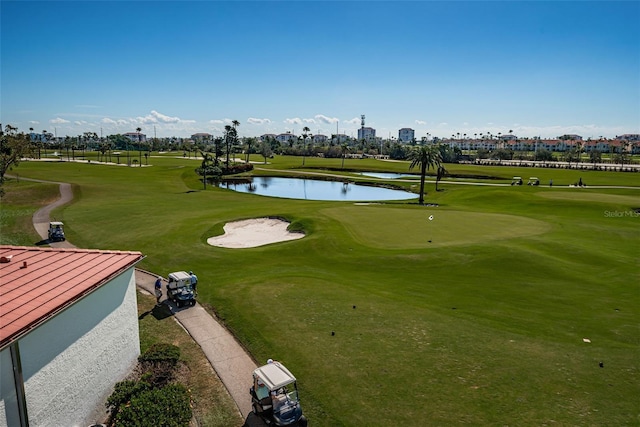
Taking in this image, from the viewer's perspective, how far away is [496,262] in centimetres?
2925

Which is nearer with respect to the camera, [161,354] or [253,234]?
[161,354]

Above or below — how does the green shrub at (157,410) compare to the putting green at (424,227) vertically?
below

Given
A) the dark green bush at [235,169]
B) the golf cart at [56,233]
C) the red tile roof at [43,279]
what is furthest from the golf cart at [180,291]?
the dark green bush at [235,169]

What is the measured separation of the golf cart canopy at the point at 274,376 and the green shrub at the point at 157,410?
8.54ft

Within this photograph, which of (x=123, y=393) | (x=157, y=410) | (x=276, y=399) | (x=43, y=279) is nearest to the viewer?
(x=157, y=410)

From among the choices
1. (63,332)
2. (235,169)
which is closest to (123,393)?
(63,332)

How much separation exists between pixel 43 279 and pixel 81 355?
298cm

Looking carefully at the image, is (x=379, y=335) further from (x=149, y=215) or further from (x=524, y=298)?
(x=149, y=215)

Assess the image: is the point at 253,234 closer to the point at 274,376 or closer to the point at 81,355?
the point at 81,355

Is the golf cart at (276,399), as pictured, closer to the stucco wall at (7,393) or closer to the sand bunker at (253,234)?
the stucco wall at (7,393)

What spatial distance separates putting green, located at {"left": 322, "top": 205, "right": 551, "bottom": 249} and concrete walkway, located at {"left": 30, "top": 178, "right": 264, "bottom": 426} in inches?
656

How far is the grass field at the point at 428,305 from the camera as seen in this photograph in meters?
14.9

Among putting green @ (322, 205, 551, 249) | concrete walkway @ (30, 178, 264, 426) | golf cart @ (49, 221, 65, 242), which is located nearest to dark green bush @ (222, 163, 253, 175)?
putting green @ (322, 205, 551, 249)

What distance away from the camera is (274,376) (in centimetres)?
1381
